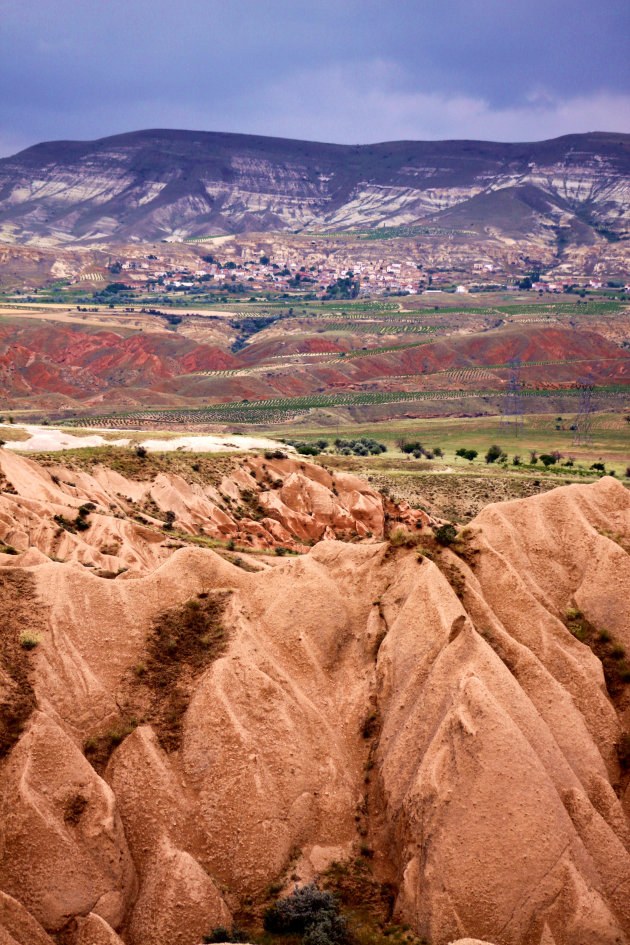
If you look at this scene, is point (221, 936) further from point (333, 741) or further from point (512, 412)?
point (512, 412)

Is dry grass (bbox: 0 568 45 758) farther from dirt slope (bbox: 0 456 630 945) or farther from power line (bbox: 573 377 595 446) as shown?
power line (bbox: 573 377 595 446)

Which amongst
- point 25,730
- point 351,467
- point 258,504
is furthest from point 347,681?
point 351,467

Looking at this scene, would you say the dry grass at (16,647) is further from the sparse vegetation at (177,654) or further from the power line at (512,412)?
the power line at (512,412)

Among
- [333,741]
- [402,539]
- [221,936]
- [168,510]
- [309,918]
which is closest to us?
[221,936]

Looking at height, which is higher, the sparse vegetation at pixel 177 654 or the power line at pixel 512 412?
the sparse vegetation at pixel 177 654

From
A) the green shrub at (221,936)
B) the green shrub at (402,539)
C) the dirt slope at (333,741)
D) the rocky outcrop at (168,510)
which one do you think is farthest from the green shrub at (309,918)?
the rocky outcrop at (168,510)

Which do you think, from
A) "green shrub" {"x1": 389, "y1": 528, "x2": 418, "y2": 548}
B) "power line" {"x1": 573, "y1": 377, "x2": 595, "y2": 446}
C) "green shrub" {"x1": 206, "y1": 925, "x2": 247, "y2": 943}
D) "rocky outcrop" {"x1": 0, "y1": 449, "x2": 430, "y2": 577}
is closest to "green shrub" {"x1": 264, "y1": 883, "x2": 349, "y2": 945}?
"green shrub" {"x1": 206, "y1": 925, "x2": 247, "y2": 943}

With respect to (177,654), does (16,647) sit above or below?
above

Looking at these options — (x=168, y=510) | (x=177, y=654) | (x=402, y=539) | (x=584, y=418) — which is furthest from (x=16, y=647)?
(x=584, y=418)
